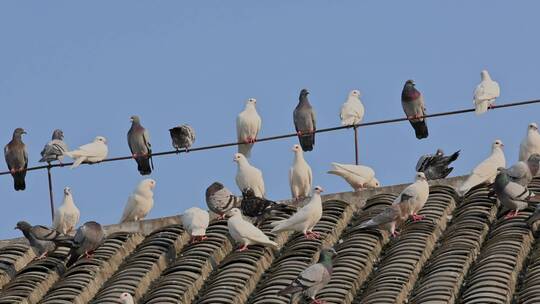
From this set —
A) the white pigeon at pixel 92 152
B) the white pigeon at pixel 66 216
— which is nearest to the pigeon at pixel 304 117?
the white pigeon at pixel 92 152

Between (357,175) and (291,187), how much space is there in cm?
84

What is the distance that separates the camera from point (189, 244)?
49.3 ft

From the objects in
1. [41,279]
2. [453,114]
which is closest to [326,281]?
[41,279]

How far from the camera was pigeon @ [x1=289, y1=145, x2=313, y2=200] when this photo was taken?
19.4m

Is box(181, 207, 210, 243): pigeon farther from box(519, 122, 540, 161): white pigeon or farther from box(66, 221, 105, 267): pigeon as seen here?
box(519, 122, 540, 161): white pigeon

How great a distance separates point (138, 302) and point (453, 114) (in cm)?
518

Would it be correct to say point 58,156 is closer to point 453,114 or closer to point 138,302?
point 453,114

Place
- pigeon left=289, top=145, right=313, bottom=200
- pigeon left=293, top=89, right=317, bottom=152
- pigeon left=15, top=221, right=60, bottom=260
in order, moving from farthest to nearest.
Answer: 1. pigeon left=293, top=89, right=317, bottom=152
2. pigeon left=289, top=145, right=313, bottom=200
3. pigeon left=15, top=221, right=60, bottom=260

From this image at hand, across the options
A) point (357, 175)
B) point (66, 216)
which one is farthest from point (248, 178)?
point (66, 216)

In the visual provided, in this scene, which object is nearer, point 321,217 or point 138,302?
point 138,302

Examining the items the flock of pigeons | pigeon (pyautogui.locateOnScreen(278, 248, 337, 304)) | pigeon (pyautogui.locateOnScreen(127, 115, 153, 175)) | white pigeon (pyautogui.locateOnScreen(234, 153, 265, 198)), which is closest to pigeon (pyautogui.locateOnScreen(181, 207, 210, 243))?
the flock of pigeons

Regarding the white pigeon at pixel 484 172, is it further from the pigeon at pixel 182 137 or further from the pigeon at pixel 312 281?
the pigeon at pixel 182 137

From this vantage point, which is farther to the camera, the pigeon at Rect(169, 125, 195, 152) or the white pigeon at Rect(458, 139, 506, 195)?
the pigeon at Rect(169, 125, 195, 152)

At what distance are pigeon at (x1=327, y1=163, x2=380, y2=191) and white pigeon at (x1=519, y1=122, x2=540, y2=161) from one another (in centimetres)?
153
